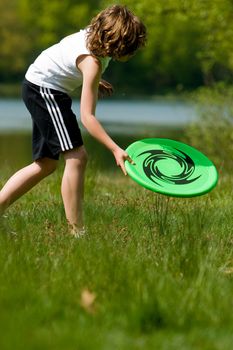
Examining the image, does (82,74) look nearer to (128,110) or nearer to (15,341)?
(15,341)

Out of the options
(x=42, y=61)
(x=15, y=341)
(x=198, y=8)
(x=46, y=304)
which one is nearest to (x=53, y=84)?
(x=42, y=61)

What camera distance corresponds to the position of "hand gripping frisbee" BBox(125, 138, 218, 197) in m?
5.40

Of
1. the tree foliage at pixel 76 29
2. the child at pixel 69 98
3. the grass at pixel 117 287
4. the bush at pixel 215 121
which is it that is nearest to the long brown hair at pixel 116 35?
the child at pixel 69 98

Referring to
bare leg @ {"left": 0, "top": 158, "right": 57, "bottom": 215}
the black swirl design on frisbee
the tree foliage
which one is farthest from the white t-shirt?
the tree foliage

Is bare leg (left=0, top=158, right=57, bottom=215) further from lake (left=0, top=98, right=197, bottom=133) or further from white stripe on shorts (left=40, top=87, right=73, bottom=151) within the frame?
lake (left=0, top=98, right=197, bottom=133)

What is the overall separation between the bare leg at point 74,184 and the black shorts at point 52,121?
64 millimetres

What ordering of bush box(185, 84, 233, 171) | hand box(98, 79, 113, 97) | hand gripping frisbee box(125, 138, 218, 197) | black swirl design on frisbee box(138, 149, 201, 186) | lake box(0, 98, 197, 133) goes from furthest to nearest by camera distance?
lake box(0, 98, 197, 133)
bush box(185, 84, 233, 171)
hand box(98, 79, 113, 97)
black swirl design on frisbee box(138, 149, 201, 186)
hand gripping frisbee box(125, 138, 218, 197)

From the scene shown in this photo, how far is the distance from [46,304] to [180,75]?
63859mm

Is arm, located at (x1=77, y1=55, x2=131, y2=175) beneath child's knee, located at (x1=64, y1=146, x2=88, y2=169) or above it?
above

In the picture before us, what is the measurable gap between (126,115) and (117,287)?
40686 millimetres

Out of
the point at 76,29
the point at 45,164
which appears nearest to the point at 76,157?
the point at 45,164

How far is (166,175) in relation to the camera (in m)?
5.71

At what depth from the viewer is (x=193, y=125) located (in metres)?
18.5

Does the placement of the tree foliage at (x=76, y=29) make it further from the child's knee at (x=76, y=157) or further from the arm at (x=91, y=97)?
the arm at (x=91, y=97)
